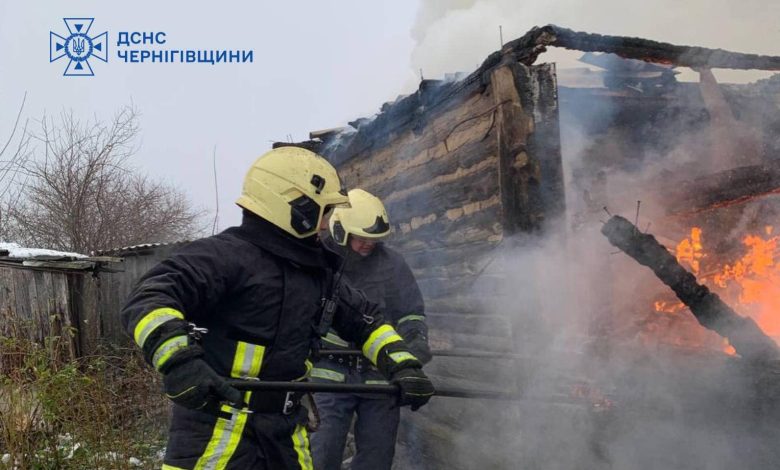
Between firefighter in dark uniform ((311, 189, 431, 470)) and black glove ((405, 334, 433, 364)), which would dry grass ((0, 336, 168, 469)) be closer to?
firefighter in dark uniform ((311, 189, 431, 470))

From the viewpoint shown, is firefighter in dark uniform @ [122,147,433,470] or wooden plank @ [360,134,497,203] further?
wooden plank @ [360,134,497,203]

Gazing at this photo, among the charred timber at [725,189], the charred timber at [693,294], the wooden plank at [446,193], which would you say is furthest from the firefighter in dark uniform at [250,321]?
the charred timber at [725,189]

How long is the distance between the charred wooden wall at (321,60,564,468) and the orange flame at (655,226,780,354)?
1613mm

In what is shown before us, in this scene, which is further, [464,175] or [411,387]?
[464,175]

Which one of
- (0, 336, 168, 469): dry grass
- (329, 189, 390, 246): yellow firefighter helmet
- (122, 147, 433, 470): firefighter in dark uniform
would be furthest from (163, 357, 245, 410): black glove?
(0, 336, 168, 469): dry grass

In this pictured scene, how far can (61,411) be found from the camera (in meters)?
5.26

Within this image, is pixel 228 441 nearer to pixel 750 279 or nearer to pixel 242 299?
pixel 242 299

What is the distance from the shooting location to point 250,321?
8.62 ft

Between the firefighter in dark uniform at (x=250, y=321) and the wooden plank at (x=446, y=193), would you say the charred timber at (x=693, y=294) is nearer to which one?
the wooden plank at (x=446, y=193)

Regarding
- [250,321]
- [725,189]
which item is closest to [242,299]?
[250,321]

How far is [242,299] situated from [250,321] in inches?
4.3

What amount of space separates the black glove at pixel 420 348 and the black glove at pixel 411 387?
1.32 metres

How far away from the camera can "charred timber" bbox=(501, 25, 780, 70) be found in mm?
4180

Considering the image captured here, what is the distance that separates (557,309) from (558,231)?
0.67 metres
